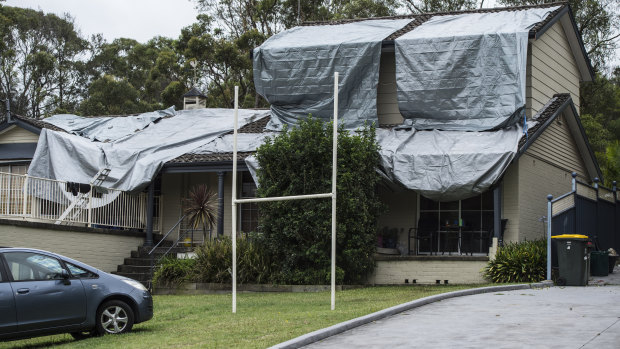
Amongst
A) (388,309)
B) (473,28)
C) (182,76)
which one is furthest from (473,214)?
(182,76)

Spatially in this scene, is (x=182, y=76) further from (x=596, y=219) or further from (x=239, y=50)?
(x=596, y=219)

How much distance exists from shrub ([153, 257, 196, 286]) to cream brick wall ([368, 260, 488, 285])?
14.2 ft

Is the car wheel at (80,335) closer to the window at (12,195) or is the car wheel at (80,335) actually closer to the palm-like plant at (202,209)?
the window at (12,195)

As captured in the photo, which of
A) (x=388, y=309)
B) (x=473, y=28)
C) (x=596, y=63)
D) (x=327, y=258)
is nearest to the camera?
(x=388, y=309)

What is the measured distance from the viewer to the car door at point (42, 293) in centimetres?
1039

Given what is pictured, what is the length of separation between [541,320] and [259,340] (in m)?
3.92

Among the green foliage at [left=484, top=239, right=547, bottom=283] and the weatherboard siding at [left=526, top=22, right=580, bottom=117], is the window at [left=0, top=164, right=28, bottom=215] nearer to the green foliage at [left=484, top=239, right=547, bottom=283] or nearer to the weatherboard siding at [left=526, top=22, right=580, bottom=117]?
the green foliage at [left=484, top=239, right=547, bottom=283]

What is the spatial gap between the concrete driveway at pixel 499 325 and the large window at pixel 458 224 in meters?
5.84

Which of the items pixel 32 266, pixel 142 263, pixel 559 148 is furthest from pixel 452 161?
pixel 32 266

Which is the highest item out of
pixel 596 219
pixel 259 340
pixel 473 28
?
pixel 473 28

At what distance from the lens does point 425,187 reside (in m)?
18.6

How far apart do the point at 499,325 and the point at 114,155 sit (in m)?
14.7

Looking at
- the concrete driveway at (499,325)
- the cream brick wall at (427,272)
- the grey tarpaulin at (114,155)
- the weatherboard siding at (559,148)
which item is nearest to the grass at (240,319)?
the concrete driveway at (499,325)

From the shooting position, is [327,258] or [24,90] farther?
[24,90]
